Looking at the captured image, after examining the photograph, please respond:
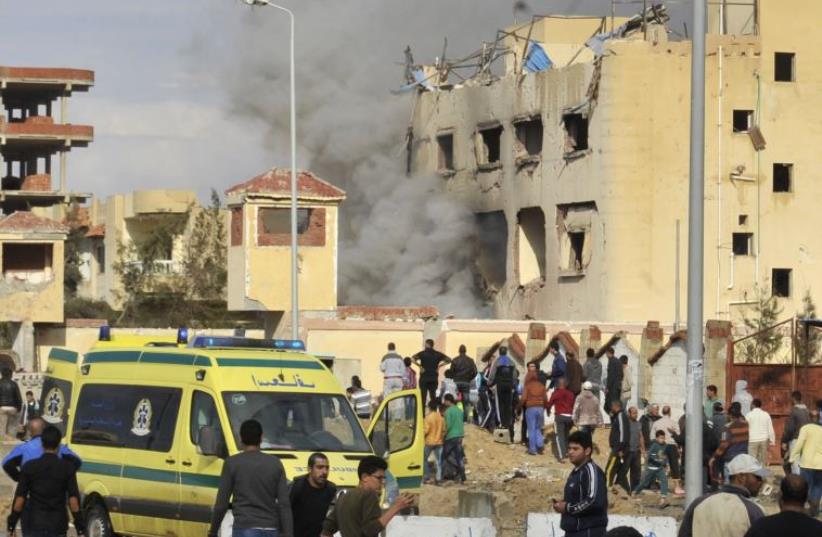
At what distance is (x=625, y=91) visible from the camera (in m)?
55.3

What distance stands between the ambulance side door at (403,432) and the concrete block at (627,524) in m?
2.84

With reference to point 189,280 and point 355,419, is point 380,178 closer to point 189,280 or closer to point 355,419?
point 189,280

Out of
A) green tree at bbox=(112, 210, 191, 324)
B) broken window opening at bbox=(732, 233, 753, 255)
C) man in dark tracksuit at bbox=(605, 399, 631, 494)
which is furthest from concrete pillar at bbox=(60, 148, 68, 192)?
man in dark tracksuit at bbox=(605, 399, 631, 494)

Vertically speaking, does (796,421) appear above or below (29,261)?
below

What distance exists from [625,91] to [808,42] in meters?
5.79

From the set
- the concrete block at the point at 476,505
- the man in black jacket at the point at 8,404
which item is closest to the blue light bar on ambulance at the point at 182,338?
the concrete block at the point at 476,505

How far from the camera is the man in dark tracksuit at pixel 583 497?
43.9ft

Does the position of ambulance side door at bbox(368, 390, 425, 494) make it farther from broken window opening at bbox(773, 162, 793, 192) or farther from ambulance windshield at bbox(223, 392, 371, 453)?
broken window opening at bbox(773, 162, 793, 192)

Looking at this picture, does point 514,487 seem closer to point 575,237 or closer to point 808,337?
point 808,337

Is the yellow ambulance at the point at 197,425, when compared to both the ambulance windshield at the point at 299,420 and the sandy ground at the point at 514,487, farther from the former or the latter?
the sandy ground at the point at 514,487

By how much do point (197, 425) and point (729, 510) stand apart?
7.53m

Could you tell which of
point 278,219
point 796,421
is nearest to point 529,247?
point 278,219

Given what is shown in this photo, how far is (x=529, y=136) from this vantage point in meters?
60.5

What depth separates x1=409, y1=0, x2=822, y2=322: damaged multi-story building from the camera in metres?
55.8
